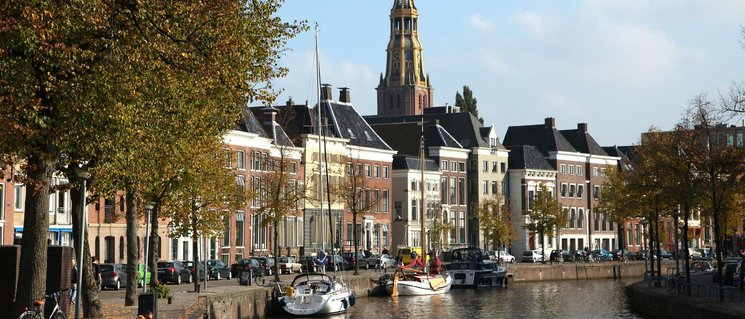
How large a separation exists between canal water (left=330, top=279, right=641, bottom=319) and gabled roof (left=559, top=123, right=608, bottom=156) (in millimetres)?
67364

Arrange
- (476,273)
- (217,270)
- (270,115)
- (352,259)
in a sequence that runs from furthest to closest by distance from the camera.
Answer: (270,115), (352,259), (476,273), (217,270)

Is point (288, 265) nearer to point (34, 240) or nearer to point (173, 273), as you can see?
point (173, 273)

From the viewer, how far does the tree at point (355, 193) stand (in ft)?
321

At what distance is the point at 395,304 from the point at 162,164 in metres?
36.9

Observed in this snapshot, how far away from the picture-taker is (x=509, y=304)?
7944cm

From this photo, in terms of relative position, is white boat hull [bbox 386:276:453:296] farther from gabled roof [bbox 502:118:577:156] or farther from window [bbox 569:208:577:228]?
window [bbox 569:208:577:228]

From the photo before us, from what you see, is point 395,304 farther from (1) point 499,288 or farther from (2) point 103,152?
(2) point 103,152

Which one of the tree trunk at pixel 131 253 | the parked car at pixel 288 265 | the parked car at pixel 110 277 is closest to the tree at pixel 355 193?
the parked car at pixel 288 265

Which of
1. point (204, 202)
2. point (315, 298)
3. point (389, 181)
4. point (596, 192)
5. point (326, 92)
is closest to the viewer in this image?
point (204, 202)

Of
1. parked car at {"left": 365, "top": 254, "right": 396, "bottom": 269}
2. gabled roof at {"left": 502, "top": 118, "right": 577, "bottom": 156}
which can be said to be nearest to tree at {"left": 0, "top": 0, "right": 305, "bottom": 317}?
parked car at {"left": 365, "top": 254, "right": 396, "bottom": 269}

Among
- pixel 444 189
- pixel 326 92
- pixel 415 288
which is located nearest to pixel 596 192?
pixel 444 189

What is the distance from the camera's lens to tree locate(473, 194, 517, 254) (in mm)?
130750

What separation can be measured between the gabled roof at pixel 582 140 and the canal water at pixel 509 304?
67.4 metres

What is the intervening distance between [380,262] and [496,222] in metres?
30.0
